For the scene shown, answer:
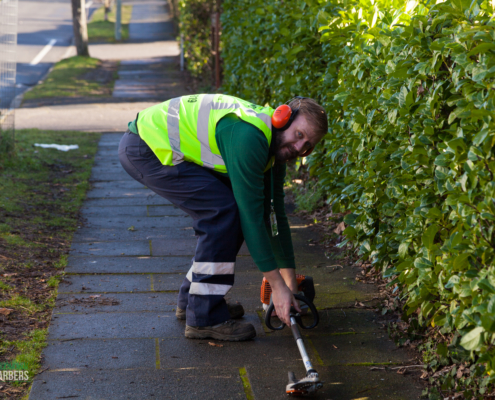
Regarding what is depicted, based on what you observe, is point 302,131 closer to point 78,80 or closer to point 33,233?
point 33,233

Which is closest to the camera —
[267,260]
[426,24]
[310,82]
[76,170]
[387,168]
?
[426,24]

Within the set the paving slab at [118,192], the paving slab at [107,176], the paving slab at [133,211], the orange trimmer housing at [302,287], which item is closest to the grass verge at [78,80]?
the paving slab at [107,176]

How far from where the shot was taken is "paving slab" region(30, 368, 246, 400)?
104 inches

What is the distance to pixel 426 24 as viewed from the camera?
2.72 m

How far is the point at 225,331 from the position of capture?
3211 millimetres

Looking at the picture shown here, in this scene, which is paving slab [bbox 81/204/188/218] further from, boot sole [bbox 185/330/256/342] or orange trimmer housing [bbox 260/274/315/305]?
boot sole [bbox 185/330/256/342]

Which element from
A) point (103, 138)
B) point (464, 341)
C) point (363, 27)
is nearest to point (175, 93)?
point (103, 138)

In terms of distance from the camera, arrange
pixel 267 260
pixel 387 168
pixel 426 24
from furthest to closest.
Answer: pixel 387 168, pixel 267 260, pixel 426 24

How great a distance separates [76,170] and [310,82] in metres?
3.31

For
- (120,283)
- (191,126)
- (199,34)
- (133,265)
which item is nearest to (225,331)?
(120,283)

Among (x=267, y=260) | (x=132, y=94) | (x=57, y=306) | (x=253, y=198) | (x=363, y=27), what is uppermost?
(x=363, y=27)

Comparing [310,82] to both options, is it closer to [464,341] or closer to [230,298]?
[230,298]

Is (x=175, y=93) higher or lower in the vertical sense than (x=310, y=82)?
lower

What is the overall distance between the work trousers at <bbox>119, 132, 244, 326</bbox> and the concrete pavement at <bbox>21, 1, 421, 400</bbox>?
222 mm
